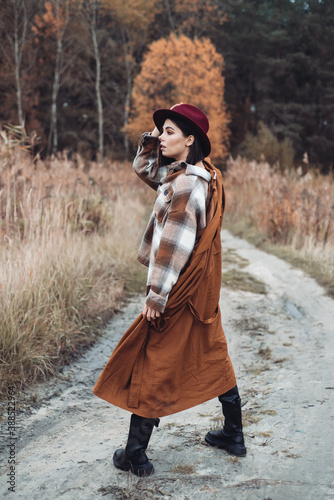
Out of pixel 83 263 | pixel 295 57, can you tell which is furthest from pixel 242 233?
pixel 295 57

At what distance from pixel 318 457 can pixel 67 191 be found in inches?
209

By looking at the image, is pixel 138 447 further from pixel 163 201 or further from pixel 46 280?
pixel 46 280

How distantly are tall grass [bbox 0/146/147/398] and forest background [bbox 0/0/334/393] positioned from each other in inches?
0.7

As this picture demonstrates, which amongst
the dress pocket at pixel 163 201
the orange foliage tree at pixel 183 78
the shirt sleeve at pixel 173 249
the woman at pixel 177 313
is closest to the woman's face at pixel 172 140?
the woman at pixel 177 313

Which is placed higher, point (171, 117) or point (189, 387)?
point (171, 117)

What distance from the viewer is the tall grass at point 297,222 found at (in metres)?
6.39

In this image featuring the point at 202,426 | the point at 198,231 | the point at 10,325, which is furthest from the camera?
the point at 10,325

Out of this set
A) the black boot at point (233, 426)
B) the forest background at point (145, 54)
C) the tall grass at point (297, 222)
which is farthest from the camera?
the forest background at point (145, 54)

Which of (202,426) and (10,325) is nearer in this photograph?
(202,426)

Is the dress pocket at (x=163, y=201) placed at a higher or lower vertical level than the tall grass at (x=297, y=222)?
higher

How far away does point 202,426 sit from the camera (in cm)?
256

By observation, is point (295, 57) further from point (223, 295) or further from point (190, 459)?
point (190, 459)

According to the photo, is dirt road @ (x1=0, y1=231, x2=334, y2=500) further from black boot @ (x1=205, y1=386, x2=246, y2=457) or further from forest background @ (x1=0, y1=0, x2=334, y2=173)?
forest background @ (x1=0, y1=0, x2=334, y2=173)

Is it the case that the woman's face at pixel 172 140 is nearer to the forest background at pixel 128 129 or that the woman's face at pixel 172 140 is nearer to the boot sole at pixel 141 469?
the boot sole at pixel 141 469
